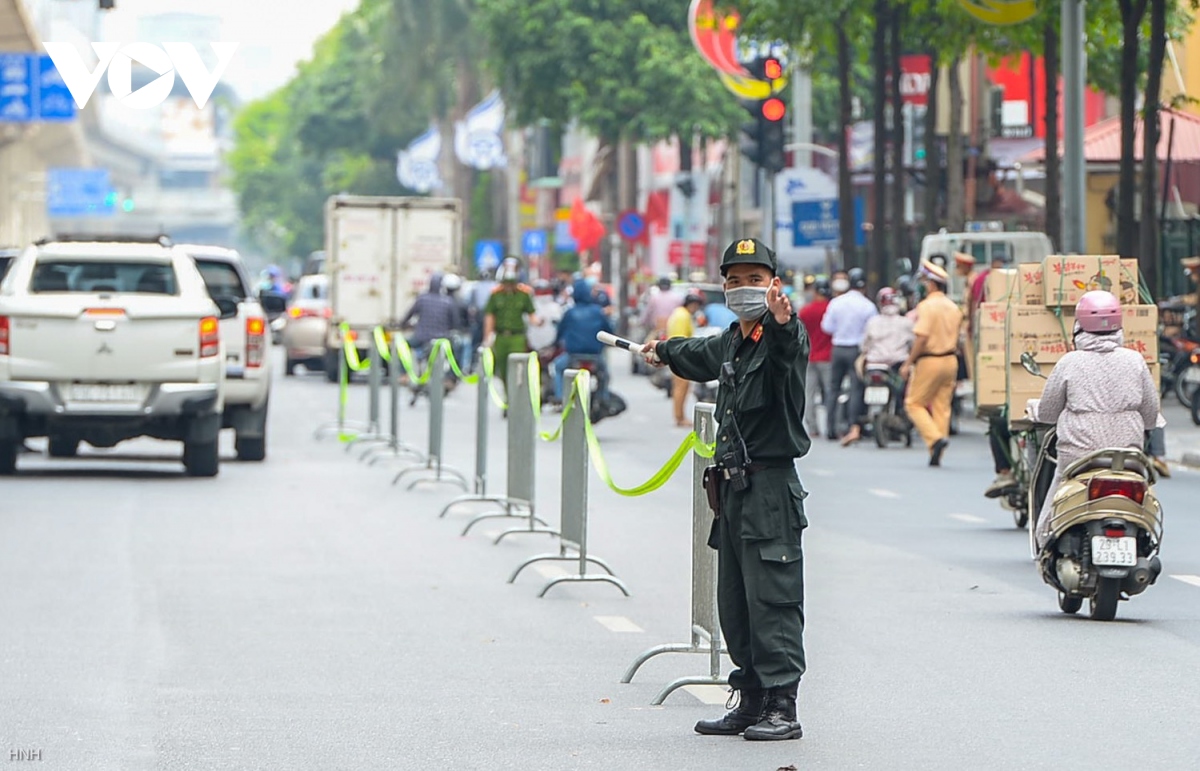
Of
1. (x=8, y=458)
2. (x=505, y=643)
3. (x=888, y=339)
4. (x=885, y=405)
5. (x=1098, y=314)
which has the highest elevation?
(x=1098, y=314)

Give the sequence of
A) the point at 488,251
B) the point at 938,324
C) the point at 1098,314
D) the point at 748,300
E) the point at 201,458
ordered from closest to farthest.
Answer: the point at 748,300
the point at 1098,314
the point at 201,458
the point at 938,324
the point at 488,251

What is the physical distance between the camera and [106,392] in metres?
20.2

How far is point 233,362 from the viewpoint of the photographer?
893 inches

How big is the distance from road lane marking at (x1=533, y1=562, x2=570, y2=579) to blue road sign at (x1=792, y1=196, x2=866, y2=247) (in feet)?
75.9

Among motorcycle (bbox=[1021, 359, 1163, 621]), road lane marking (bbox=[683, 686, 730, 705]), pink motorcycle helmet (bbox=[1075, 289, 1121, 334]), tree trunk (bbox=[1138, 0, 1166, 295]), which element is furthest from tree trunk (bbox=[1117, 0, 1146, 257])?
road lane marking (bbox=[683, 686, 730, 705])

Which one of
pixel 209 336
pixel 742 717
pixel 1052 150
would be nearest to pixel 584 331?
pixel 1052 150

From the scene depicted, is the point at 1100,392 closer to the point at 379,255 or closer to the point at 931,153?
the point at 931,153

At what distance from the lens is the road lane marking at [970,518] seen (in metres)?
17.0

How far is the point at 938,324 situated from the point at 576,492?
10223 millimetres

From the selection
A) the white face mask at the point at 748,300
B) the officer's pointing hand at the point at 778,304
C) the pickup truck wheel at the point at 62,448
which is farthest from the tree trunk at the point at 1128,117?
the officer's pointing hand at the point at 778,304

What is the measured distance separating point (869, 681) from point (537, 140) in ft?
309

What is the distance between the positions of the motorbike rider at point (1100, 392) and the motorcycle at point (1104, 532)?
13 cm

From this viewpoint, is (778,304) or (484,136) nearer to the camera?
(778,304)

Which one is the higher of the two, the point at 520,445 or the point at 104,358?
the point at 104,358
